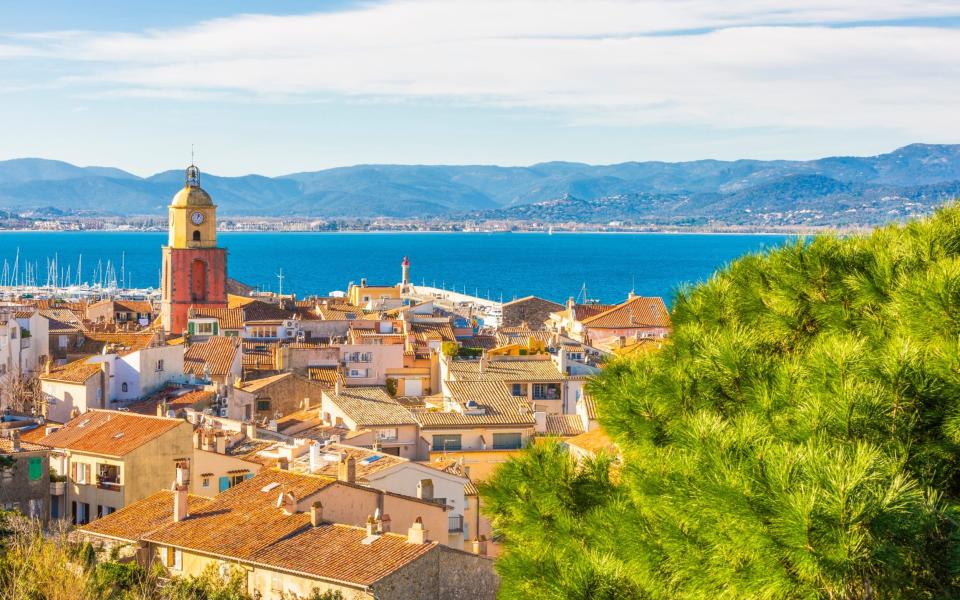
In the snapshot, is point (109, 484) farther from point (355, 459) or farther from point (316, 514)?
point (316, 514)

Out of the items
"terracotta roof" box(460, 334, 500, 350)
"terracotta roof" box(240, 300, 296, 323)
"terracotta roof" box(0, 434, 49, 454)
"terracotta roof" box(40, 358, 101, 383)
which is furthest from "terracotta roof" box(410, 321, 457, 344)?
"terracotta roof" box(0, 434, 49, 454)

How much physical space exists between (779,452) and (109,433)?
21.6m

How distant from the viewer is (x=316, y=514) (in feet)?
63.2

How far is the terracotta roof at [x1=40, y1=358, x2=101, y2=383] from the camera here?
1410 inches

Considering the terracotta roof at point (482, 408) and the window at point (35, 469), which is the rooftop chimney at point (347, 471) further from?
the terracotta roof at point (482, 408)

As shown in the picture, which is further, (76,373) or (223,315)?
(223,315)

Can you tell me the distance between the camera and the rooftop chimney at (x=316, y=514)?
63.0ft

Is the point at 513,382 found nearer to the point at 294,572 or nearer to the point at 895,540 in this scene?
the point at 294,572

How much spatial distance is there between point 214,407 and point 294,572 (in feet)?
61.8

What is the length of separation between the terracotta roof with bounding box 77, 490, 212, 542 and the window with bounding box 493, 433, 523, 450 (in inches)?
472

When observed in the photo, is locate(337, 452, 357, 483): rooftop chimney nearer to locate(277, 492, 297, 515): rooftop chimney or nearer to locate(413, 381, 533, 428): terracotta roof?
locate(277, 492, 297, 515): rooftop chimney

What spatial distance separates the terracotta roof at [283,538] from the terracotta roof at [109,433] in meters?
5.41

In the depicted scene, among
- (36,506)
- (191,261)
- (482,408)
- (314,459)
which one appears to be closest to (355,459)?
(314,459)

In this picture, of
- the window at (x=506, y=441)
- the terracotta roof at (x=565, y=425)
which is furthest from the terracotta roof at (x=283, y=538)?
the terracotta roof at (x=565, y=425)
